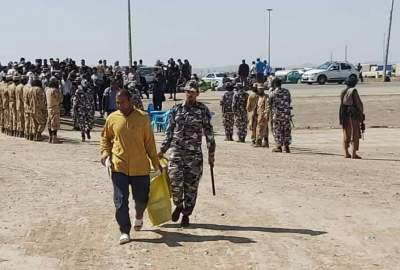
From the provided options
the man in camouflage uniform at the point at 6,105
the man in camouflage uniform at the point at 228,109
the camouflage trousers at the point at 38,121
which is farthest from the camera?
the man in camouflage uniform at the point at 6,105

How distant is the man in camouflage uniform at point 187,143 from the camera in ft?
30.2

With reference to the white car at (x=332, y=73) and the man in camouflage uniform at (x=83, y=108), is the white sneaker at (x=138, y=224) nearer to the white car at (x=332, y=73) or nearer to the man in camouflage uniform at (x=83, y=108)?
the man in camouflage uniform at (x=83, y=108)

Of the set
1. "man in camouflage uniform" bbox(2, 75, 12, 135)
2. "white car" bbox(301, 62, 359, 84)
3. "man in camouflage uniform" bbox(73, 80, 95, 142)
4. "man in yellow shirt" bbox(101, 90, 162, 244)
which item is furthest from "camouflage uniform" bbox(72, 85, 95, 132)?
"white car" bbox(301, 62, 359, 84)

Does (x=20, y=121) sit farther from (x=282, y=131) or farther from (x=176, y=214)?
(x=176, y=214)

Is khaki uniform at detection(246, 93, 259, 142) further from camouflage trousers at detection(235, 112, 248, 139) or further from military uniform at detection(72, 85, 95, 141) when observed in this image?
military uniform at detection(72, 85, 95, 141)

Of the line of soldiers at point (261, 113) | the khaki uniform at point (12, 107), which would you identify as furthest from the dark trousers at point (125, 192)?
the khaki uniform at point (12, 107)

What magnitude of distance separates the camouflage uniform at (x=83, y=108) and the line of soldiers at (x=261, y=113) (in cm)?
389

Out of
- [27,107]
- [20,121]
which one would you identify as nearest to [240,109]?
[27,107]

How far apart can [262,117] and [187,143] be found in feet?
35.4

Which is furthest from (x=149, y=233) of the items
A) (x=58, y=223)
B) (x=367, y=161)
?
(x=367, y=161)

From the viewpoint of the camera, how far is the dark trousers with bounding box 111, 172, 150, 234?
8573 millimetres

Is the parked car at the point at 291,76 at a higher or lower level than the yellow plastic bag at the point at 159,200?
lower

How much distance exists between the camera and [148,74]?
4381 cm

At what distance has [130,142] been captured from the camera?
854cm
